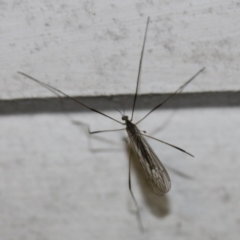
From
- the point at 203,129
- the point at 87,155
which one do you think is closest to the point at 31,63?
the point at 87,155

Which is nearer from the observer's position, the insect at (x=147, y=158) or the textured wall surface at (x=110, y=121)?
the textured wall surface at (x=110, y=121)

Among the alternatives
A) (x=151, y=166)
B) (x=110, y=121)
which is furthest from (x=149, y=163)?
(x=110, y=121)

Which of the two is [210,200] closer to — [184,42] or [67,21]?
[184,42]

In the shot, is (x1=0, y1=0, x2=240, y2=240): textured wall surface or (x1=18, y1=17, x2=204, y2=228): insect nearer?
(x1=0, y1=0, x2=240, y2=240): textured wall surface

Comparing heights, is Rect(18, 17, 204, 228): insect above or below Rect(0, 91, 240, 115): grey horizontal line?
below

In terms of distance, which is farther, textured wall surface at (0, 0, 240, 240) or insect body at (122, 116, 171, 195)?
insect body at (122, 116, 171, 195)

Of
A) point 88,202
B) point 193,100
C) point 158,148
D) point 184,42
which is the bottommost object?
point 88,202

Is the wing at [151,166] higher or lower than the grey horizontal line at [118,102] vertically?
lower

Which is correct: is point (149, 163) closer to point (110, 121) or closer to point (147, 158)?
point (147, 158)
